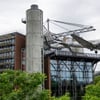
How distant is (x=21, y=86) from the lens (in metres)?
27.8

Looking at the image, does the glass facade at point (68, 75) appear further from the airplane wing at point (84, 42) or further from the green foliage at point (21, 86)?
the green foliage at point (21, 86)

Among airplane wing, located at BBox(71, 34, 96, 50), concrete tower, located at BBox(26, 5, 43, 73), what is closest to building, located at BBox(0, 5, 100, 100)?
concrete tower, located at BBox(26, 5, 43, 73)

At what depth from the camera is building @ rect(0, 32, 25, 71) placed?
8900 centimetres

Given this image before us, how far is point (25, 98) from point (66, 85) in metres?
70.0

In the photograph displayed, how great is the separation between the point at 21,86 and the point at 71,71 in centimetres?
7178

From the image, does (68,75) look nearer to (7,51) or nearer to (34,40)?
(7,51)

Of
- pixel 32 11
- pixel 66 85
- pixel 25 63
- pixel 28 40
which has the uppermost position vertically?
pixel 32 11

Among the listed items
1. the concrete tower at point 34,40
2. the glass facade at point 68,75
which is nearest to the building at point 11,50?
the concrete tower at point 34,40

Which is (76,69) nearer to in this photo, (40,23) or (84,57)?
(84,57)

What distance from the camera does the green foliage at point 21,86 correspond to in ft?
90.6

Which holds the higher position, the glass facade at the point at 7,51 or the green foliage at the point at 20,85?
the glass facade at the point at 7,51

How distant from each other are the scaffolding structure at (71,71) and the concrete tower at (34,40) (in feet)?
31.6

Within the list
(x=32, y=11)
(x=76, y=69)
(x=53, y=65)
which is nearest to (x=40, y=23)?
(x=32, y=11)

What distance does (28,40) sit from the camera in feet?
276
